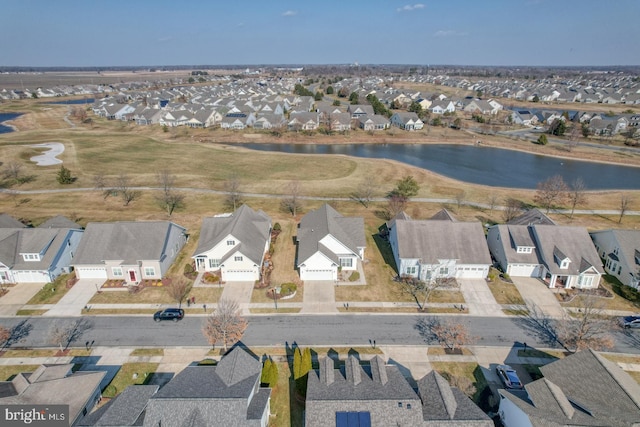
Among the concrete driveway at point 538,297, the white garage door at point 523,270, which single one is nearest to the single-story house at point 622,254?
the concrete driveway at point 538,297

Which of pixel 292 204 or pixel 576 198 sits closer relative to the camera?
pixel 292 204

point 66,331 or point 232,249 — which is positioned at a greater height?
point 232,249

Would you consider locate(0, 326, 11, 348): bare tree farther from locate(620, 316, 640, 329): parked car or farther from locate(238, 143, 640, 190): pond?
locate(238, 143, 640, 190): pond

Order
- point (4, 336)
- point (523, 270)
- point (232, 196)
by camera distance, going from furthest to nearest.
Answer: point (232, 196) → point (523, 270) → point (4, 336)

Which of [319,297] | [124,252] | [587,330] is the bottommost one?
[319,297]

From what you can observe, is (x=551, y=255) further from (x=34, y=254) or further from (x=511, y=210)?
(x=34, y=254)

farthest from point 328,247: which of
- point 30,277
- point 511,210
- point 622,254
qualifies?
point 622,254

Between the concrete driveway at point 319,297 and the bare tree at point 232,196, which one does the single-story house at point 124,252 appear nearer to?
the concrete driveway at point 319,297

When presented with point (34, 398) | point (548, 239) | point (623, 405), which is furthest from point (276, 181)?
point (623, 405)
